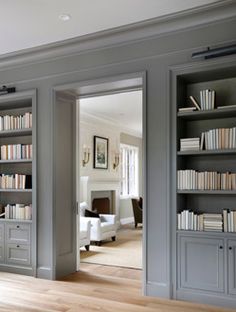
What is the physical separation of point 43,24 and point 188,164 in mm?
2258

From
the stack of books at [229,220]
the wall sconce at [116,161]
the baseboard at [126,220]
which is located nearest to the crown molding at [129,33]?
the stack of books at [229,220]

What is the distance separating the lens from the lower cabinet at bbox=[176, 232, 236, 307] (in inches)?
136

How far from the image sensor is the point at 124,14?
3.56m

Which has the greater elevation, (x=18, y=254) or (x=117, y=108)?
(x=117, y=108)

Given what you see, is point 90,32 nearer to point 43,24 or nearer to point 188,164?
point 43,24

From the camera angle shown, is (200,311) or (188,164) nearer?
(200,311)

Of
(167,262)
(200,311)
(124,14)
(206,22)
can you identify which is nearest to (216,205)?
(167,262)

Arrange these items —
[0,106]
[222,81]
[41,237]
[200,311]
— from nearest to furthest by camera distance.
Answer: [200,311] → [222,81] → [41,237] → [0,106]

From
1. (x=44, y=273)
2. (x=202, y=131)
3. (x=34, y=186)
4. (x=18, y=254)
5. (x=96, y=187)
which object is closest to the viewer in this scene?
(x=202, y=131)

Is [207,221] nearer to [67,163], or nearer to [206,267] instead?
[206,267]

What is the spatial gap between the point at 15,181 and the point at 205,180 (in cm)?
271

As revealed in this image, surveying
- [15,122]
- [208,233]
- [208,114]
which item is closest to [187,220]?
[208,233]

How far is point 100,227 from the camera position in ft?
22.2

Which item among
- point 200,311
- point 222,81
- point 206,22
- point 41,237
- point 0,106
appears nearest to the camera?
point 200,311
